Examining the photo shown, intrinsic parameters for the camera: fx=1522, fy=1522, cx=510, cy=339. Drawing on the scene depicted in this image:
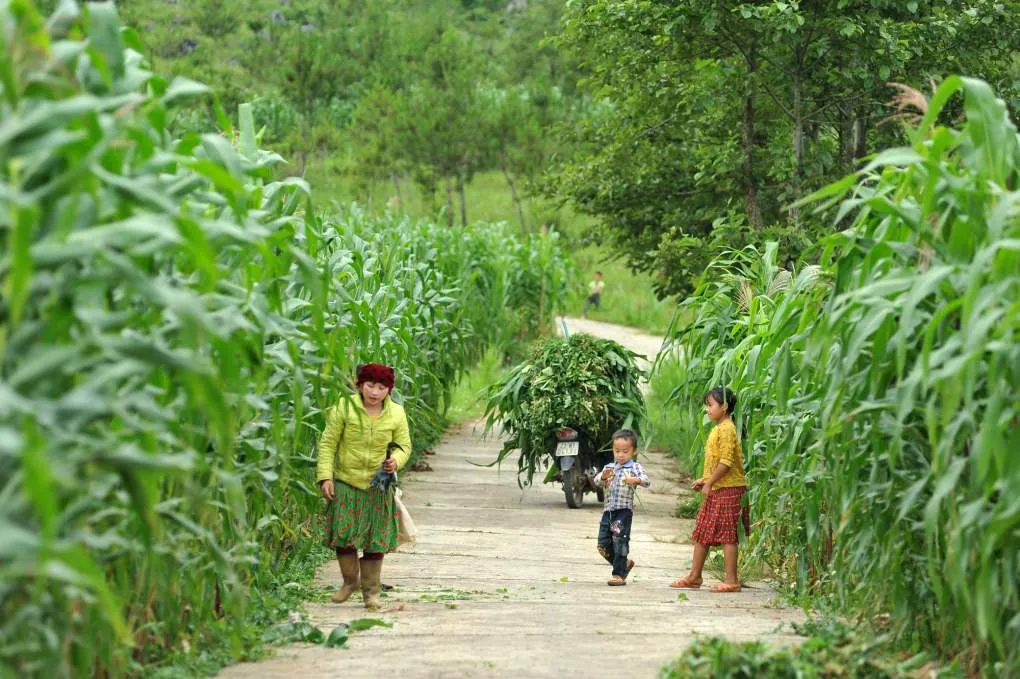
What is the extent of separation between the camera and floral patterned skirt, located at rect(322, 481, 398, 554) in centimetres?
896

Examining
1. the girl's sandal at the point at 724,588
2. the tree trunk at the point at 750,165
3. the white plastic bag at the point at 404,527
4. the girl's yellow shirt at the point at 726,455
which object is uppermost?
the tree trunk at the point at 750,165

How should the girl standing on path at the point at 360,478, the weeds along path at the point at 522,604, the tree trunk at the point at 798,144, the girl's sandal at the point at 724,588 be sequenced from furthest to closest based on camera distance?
the tree trunk at the point at 798,144 → the girl's sandal at the point at 724,588 → the girl standing on path at the point at 360,478 → the weeds along path at the point at 522,604

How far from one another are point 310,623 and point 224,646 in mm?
896

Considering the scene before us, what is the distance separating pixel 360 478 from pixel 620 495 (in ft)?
6.97

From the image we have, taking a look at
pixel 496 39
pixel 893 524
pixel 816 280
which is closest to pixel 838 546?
pixel 893 524

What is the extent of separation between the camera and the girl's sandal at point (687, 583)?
10.1 meters

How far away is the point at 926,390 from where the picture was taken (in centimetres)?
597

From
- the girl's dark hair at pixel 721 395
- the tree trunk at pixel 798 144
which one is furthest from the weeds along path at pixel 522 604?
the tree trunk at pixel 798 144

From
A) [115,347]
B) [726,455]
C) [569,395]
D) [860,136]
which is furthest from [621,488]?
[860,136]

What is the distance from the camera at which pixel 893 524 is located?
6.71 m

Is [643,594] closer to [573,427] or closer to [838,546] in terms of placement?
[838,546]

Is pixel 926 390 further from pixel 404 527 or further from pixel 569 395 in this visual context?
pixel 569 395

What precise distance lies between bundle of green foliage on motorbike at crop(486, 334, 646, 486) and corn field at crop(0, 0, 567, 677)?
6.44 metres

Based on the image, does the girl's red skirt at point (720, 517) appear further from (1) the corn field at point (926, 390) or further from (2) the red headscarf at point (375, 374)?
(2) the red headscarf at point (375, 374)
